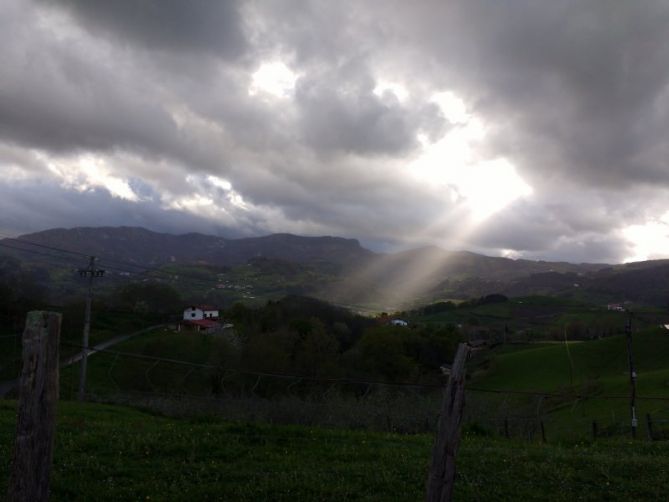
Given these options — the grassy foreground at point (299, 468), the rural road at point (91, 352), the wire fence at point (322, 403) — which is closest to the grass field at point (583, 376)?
the wire fence at point (322, 403)

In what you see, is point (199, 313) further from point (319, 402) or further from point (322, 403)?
point (322, 403)

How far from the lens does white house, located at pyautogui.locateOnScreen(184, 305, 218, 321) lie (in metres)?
96.9

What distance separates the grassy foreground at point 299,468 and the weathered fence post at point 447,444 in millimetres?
3050

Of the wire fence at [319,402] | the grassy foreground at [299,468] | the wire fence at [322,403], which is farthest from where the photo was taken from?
the wire fence at [319,402]

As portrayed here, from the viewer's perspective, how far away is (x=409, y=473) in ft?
30.2

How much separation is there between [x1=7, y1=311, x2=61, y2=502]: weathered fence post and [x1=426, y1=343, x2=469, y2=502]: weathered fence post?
382 cm

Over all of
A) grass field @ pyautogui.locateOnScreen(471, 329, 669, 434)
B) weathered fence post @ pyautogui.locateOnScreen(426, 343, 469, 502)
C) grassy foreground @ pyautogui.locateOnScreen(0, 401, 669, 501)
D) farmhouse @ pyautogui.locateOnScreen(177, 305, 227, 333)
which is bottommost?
grass field @ pyautogui.locateOnScreen(471, 329, 669, 434)

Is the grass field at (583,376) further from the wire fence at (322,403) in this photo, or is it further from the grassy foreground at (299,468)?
the grassy foreground at (299,468)

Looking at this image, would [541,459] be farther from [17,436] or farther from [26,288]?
[26,288]

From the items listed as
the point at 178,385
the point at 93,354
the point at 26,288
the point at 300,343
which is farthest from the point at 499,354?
the point at 26,288

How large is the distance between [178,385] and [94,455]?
41826 millimetres

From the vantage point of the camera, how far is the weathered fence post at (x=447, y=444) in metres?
4.98

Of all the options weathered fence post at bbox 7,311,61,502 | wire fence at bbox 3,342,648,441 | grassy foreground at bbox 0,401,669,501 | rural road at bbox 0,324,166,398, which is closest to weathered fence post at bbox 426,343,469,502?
grassy foreground at bbox 0,401,669,501

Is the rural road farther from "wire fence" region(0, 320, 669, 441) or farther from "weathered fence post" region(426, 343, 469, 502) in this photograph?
"weathered fence post" region(426, 343, 469, 502)
